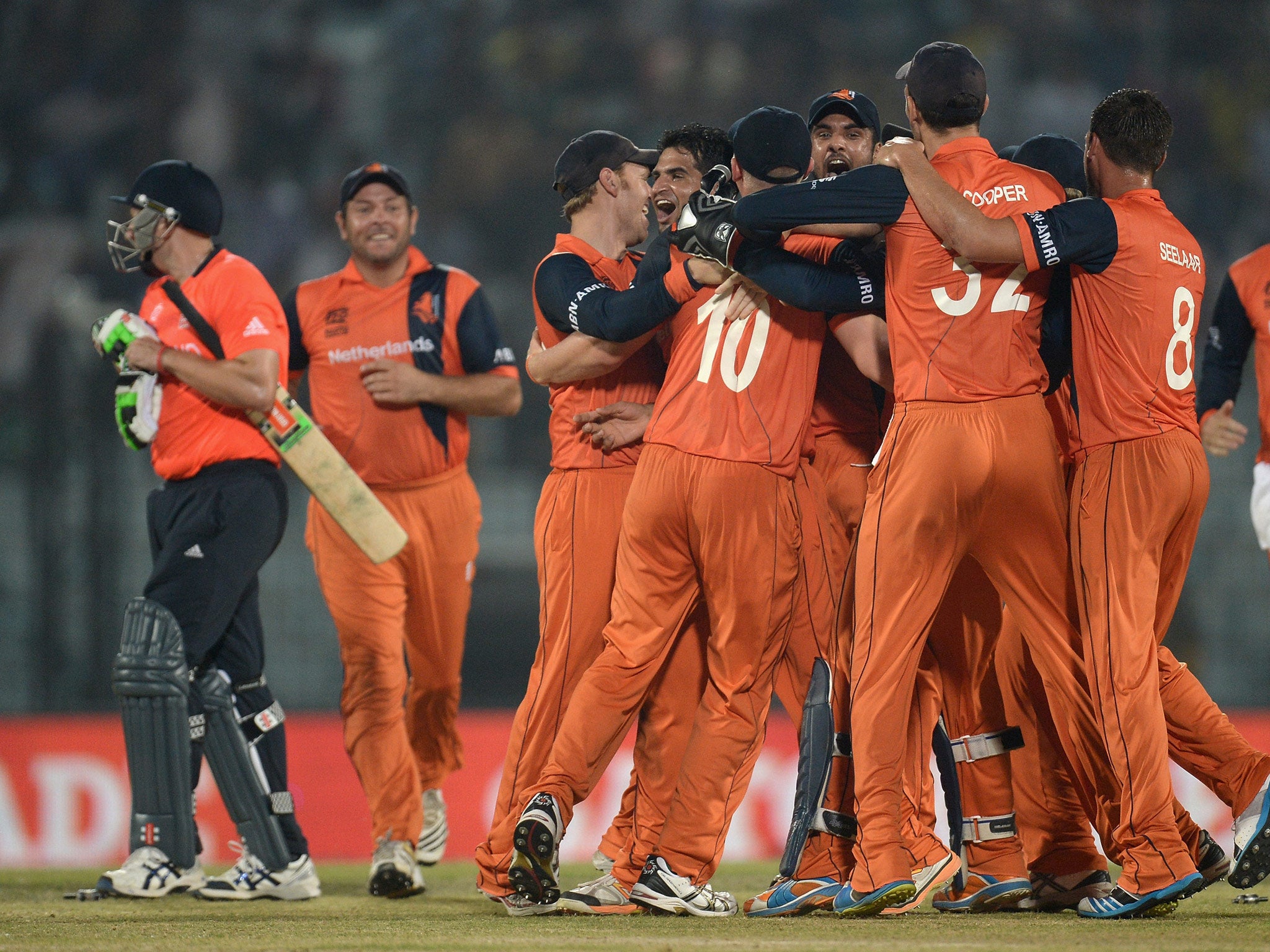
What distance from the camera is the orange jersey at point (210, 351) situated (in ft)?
15.5

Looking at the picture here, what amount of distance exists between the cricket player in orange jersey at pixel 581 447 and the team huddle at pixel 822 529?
1 cm

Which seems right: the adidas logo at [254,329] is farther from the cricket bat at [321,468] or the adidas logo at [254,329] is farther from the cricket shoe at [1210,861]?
the cricket shoe at [1210,861]

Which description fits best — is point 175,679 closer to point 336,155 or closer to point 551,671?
point 551,671

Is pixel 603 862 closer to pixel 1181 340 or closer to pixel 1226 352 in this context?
pixel 1181 340

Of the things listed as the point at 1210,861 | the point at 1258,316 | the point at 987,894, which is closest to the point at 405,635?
the point at 987,894

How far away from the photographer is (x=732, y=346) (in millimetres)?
4090

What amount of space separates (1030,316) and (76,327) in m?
7.44

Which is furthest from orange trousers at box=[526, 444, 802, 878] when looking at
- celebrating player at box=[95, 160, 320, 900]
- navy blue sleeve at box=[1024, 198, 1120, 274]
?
celebrating player at box=[95, 160, 320, 900]

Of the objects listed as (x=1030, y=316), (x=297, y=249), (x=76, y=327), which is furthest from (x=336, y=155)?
(x=1030, y=316)

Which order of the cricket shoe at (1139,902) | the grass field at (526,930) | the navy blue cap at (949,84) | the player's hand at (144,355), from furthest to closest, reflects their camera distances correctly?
the player's hand at (144,355) → the navy blue cap at (949,84) → the cricket shoe at (1139,902) → the grass field at (526,930)

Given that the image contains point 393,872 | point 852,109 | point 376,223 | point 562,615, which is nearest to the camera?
point 562,615

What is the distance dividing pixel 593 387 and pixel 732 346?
→ 0.64 meters

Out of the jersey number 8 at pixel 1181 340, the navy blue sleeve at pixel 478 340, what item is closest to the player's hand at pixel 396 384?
the navy blue sleeve at pixel 478 340

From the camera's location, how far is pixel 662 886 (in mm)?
4031
